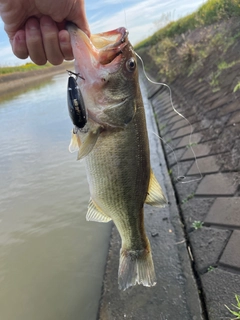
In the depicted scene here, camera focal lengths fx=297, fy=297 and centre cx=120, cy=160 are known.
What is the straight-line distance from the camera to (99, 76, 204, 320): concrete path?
2525mm

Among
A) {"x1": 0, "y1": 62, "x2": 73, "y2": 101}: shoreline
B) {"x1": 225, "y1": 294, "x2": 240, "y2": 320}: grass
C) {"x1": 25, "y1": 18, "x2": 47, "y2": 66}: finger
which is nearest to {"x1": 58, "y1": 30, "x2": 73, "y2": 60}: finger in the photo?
{"x1": 25, "y1": 18, "x2": 47, "y2": 66}: finger

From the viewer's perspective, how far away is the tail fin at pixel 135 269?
2174mm

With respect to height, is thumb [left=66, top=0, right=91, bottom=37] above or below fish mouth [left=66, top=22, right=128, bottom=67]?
above

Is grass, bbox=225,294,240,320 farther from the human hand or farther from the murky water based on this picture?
the human hand

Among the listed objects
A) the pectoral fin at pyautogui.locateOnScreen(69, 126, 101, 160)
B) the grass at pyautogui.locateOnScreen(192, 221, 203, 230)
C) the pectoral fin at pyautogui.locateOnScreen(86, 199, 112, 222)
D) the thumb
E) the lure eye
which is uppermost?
the thumb

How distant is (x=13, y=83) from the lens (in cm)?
2945

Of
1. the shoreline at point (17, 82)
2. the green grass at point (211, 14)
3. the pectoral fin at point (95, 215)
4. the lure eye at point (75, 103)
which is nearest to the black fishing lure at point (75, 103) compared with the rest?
the lure eye at point (75, 103)

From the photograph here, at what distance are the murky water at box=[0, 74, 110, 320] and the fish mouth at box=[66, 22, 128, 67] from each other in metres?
2.39

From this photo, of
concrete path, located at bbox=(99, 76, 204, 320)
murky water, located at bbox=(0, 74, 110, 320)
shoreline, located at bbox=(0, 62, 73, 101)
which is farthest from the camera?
shoreline, located at bbox=(0, 62, 73, 101)

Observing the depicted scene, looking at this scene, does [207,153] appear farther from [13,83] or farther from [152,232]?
[13,83]

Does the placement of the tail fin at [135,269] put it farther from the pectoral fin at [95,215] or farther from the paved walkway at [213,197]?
the paved walkway at [213,197]

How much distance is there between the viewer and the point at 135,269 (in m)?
2.19

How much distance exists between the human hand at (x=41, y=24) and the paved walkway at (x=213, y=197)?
2186 mm

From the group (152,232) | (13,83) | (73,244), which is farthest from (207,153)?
(13,83)
